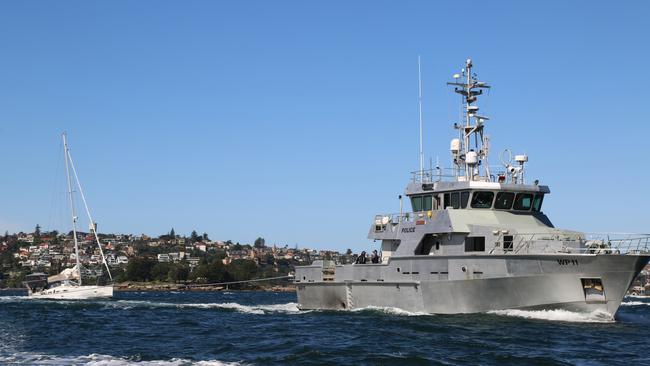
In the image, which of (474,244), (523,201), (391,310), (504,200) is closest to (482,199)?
(504,200)

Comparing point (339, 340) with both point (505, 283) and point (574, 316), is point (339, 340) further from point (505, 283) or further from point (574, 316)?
point (574, 316)

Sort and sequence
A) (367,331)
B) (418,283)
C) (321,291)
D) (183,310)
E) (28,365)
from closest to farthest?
(28,365)
(367,331)
(418,283)
(321,291)
(183,310)

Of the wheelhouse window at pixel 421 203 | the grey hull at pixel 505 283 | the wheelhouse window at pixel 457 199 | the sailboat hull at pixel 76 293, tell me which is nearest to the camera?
the grey hull at pixel 505 283

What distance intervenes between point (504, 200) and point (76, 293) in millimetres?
36739

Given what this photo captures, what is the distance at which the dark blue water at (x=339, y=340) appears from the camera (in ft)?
66.6

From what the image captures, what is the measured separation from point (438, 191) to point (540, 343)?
1062cm

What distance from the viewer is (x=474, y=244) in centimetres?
3012

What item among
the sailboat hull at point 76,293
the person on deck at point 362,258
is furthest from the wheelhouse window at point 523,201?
the sailboat hull at point 76,293

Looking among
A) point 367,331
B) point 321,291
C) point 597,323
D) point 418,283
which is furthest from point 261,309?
point 597,323

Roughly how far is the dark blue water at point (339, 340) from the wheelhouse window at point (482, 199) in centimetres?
472

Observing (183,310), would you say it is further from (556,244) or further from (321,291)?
(556,244)

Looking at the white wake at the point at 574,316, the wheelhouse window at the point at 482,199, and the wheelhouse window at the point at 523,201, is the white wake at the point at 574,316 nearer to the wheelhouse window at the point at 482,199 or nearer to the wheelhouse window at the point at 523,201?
the wheelhouse window at the point at 482,199

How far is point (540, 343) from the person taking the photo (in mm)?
22422

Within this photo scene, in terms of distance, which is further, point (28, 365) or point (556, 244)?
point (556, 244)
